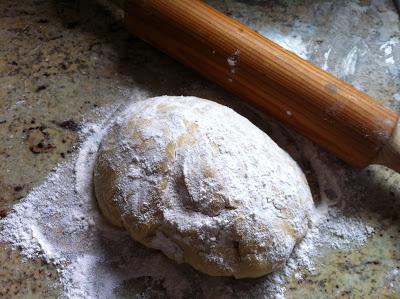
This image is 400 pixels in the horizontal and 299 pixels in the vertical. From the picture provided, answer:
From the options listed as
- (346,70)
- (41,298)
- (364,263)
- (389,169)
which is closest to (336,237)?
(364,263)

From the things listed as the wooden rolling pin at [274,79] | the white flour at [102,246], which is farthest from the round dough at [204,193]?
the wooden rolling pin at [274,79]

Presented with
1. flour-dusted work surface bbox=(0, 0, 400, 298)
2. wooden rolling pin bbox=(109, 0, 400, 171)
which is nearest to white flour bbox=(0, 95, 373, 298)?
flour-dusted work surface bbox=(0, 0, 400, 298)

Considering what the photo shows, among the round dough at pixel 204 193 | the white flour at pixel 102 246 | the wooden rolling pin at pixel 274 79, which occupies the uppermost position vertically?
the wooden rolling pin at pixel 274 79

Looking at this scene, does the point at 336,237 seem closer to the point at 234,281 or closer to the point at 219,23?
the point at 234,281

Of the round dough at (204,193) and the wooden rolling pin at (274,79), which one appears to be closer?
the round dough at (204,193)

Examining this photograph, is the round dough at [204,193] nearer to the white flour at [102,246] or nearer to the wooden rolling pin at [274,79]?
the white flour at [102,246]

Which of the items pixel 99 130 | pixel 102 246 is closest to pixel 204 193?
pixel 102 246

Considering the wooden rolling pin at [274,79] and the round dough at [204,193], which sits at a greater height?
the wooden rolling pin at [274,79]
